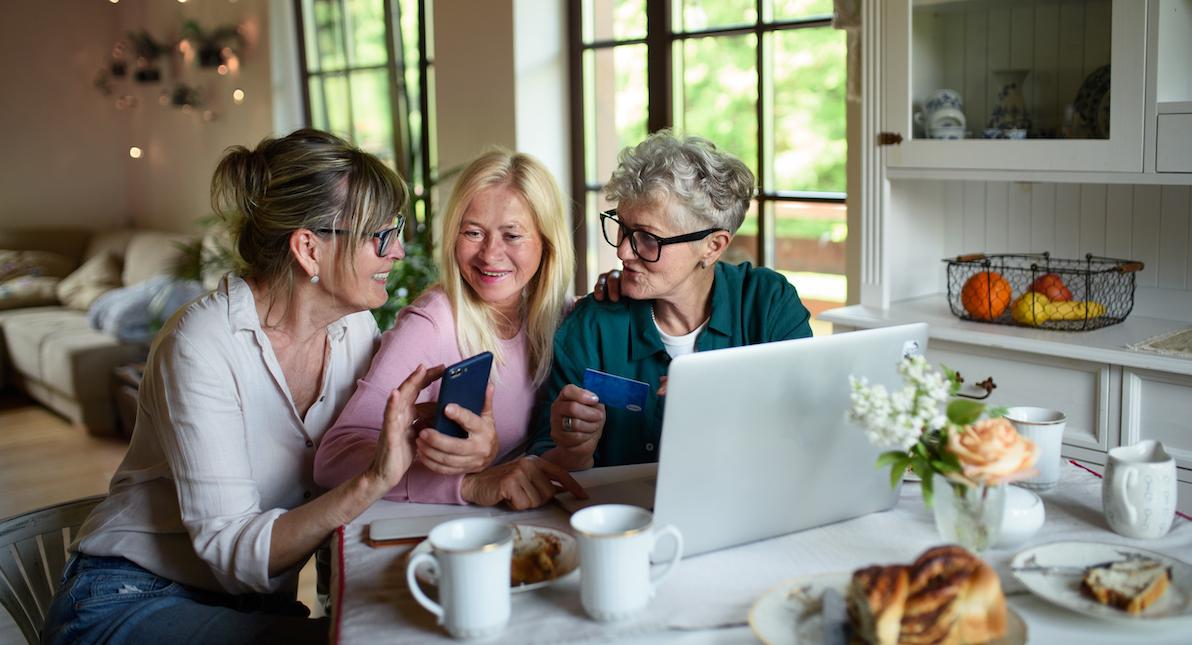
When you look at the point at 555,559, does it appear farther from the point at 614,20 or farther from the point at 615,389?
the point at 614,20

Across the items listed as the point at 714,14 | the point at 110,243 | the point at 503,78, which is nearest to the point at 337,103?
the point at 503,78

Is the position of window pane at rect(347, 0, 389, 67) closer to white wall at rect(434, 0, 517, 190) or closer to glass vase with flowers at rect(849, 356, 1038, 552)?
white wall at rect(434, 0, 517, 190)

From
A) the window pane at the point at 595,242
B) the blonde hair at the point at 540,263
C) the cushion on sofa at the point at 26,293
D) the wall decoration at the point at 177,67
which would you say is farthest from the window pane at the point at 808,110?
the cushion on sofa at the point at 26,293

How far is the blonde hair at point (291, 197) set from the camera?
1752 mm

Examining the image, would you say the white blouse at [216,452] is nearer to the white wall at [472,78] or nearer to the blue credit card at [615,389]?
the blue credit card at [615,389]

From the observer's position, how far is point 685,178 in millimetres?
1960

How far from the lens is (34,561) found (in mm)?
1846

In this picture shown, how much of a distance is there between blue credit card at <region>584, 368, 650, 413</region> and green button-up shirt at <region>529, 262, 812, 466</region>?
237 millimetres

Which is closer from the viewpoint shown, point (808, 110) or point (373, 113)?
point (808, 110)

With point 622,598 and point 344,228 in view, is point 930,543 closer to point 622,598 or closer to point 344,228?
point 622,598

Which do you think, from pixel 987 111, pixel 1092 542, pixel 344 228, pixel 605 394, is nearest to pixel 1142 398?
pixel 987 111

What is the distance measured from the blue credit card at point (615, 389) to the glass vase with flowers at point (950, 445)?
18.3 inches

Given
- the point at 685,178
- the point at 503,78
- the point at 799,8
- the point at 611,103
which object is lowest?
the point at 685,178

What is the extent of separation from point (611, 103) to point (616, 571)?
10.4ft
